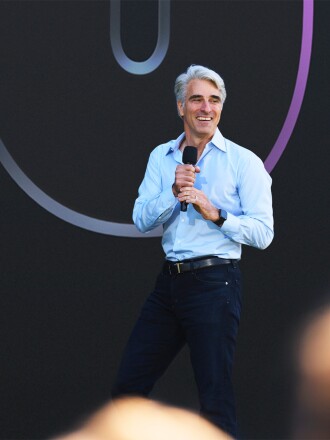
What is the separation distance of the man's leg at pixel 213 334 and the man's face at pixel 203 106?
535mm

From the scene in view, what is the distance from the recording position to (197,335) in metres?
3.09

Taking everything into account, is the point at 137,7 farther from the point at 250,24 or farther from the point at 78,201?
the point at 78,201

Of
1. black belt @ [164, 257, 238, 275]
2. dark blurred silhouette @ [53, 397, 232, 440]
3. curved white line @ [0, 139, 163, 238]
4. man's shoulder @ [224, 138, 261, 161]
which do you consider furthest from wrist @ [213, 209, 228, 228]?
dark blurred silhouette @ [53, 397, 232, 440]

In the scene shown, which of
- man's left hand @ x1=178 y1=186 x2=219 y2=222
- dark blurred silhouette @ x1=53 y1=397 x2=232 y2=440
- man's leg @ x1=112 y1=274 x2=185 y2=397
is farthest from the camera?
dark blurred silhouette @ x1=53 y1=397 x2=232 y2=440

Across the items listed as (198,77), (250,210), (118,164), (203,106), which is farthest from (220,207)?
(118,164)

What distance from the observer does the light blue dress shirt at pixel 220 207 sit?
123 inches

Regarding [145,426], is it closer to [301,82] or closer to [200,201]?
[200,201]

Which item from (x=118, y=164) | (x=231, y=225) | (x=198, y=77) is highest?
(x=198, y=77)

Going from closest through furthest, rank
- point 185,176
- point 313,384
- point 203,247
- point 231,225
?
point 185,176
point 231,225
point 203,247
point 313,384

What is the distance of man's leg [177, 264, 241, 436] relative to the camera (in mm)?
3053

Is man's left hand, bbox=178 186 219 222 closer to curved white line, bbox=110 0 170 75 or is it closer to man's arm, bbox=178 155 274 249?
man's arm, bbox=178 155 274 249

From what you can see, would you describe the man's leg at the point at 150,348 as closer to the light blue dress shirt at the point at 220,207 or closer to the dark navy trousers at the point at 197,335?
the dark navy trousers at the point at 197,335

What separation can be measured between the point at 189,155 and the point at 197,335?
65 centimetres

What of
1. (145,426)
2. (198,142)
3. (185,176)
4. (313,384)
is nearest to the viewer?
(185,176)
